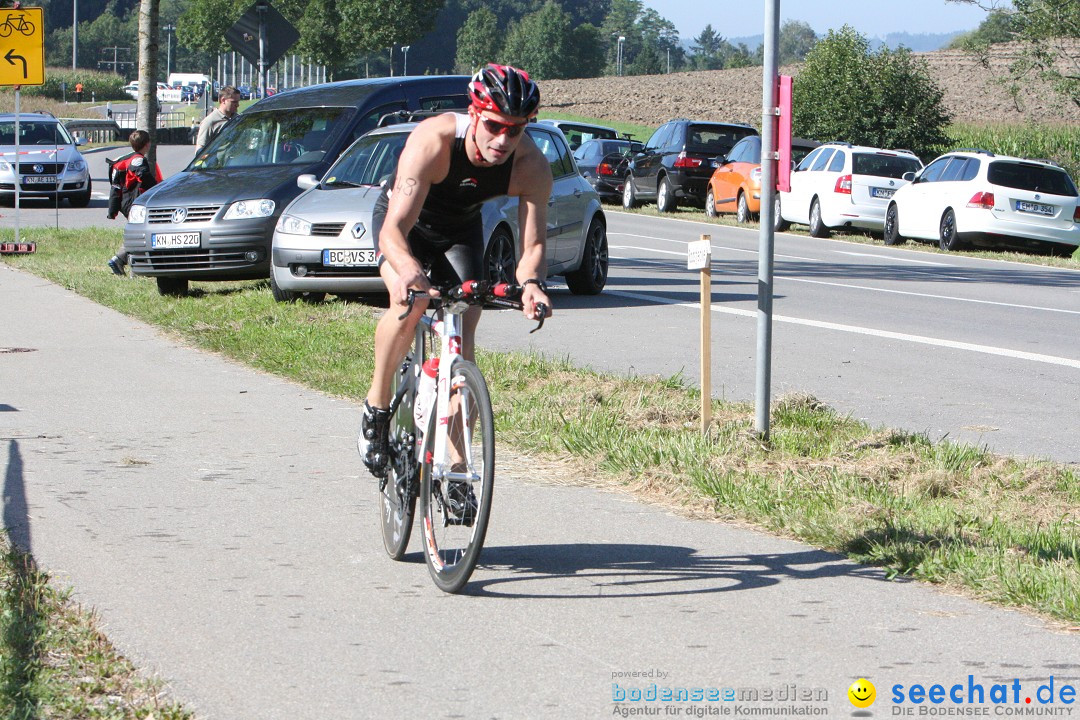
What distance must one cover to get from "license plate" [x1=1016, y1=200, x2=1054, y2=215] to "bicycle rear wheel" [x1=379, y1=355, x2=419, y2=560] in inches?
742

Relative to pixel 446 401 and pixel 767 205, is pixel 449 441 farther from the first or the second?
pixel 767 205

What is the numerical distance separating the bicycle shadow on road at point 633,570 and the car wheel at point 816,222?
21.3 metres

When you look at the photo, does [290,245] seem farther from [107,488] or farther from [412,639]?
[412,639]

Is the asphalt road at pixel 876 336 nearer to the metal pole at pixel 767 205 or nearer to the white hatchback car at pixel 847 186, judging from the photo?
the metal pole at pixel 767 205

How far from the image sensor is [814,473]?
6.93 meters

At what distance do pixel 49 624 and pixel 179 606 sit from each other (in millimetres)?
448

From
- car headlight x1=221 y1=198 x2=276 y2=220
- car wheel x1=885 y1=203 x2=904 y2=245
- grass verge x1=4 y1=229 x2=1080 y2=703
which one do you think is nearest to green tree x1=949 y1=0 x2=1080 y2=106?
car wheel x1=885 y1=203 x2=904 y2=245

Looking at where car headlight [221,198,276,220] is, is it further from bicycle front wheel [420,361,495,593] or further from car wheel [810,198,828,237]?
car wheel [810,198,828,237]

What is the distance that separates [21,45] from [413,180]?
1784 cm

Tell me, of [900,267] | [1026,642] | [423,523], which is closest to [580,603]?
[423,523]

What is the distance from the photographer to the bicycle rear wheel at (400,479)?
543 cm

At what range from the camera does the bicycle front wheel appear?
4.95 meters

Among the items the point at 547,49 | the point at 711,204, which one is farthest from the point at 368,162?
the point at 547,49

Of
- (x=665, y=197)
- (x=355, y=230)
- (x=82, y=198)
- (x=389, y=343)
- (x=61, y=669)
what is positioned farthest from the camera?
(x=665, y=197)
